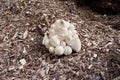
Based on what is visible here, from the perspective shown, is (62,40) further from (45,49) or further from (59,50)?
(45,49)

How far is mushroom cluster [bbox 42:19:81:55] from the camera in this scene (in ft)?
8.81

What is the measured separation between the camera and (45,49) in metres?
2.85

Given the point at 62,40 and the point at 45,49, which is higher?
the point at 62,40

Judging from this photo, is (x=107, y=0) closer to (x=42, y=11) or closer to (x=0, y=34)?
(x=42, y=11)

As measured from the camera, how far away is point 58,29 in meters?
2.71

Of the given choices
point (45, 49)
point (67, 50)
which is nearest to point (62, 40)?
point (67, 50)

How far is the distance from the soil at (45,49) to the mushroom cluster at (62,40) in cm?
10

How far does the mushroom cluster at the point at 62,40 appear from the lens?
8.81ft

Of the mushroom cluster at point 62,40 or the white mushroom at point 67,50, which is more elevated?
the mushroom cluster at point 62,40

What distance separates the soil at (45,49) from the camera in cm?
267

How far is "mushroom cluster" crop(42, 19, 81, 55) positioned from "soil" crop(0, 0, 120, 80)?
10 cm

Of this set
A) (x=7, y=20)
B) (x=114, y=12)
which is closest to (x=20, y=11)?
(x=7, y=20)

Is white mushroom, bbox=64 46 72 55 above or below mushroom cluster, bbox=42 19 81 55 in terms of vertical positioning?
below

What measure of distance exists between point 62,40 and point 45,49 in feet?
0.76
